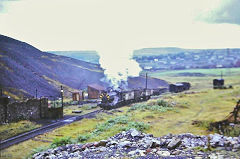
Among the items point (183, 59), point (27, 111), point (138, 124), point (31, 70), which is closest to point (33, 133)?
point (27, 111)

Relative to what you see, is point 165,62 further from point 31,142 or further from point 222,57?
point 31,142

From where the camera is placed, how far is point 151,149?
7.72m

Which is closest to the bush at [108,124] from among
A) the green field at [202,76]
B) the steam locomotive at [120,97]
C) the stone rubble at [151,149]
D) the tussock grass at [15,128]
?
the stone rubble at [151,149]

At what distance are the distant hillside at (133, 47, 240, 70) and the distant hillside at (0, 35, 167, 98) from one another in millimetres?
17571

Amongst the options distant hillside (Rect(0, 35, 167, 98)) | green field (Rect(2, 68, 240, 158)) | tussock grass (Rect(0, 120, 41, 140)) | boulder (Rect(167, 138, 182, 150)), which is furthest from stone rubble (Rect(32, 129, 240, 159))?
distant hillside (Rect(0, 35, 167, 98))

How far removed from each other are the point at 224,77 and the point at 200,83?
4362 mm

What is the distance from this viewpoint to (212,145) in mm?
7348

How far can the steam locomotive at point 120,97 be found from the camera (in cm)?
1977

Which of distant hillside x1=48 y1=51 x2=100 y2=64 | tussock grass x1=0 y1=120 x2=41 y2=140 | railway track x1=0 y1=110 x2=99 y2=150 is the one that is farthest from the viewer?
distant hillside x1=48 y1=51 x2=100 y2=64

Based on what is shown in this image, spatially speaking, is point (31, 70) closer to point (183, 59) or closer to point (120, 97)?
point (120, 97)

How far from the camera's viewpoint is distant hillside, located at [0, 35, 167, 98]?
12.5 meters

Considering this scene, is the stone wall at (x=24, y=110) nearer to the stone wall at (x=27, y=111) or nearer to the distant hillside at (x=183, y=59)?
the stone wall at (x=27, y=111)

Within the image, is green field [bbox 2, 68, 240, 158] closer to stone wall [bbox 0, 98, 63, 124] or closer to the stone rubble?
the stone rubble

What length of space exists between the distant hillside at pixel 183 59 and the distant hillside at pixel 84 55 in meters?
14.3
